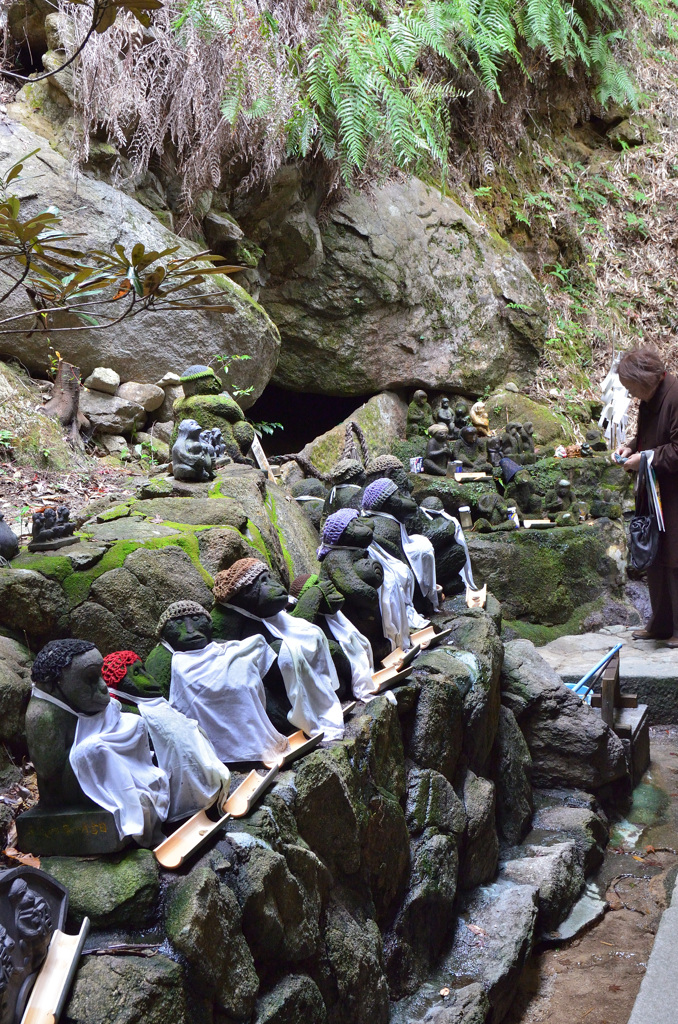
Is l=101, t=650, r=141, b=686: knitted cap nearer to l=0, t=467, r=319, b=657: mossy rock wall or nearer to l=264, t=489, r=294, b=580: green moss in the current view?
l=0, t=467, r=319, b=657: mossy rock wall

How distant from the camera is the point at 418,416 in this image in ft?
35.1

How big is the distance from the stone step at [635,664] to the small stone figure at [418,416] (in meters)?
3.86

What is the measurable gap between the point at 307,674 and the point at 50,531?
152 cm

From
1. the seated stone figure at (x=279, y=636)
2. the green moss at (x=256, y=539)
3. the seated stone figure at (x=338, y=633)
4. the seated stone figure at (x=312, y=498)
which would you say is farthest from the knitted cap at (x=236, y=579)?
the seated stone figure at (x=312, y=498)

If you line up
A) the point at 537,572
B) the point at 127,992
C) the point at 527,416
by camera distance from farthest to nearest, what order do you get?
1. the point at 527,416
2. the point at 537,572
3. the point at 127,992

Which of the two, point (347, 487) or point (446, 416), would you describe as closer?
point (347, 487)

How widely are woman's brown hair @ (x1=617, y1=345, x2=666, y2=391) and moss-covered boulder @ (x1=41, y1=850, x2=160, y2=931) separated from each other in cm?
511

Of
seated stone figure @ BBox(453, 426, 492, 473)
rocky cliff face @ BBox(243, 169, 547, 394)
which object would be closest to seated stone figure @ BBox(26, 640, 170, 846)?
seated stone figure @ BBox(453, 426, 492, 473)

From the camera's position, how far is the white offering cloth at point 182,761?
8.80ft

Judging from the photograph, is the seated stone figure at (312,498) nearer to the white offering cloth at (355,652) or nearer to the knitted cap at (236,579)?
the white offering cloth at (355,652)

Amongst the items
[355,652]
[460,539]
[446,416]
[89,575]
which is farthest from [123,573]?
[446,416]

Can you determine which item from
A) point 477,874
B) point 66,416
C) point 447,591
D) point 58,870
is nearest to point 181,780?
point 58,870

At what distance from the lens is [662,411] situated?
6281 millimetres

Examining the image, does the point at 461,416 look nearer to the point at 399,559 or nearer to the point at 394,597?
the point at 399,559
